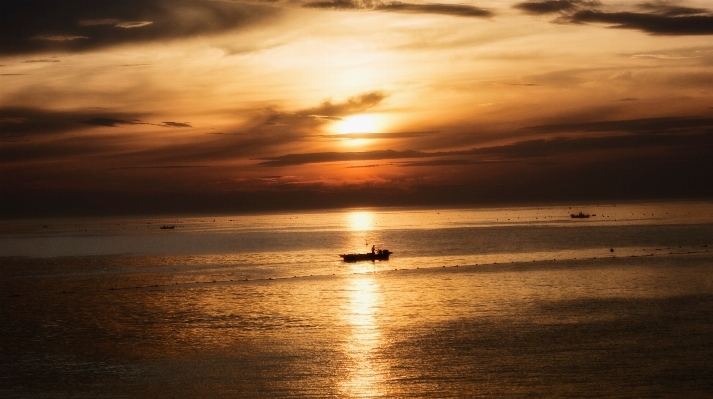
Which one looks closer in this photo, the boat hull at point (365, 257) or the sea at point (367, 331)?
the sea at point (367, 331)

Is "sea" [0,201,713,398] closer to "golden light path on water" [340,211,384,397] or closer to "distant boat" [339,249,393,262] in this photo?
"golden light path on water" [340,211,384,397]

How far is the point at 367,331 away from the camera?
4206 centimetres

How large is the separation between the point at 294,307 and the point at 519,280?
2334cm

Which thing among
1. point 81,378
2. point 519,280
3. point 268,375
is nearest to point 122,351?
point 81,378

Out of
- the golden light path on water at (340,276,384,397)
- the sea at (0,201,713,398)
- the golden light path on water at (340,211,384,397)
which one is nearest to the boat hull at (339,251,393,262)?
the sea at (0,201,713,398)

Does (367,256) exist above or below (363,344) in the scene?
below

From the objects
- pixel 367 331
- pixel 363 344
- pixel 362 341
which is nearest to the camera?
pixel 363 344

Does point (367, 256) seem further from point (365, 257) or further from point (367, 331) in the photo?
point (367, 331)

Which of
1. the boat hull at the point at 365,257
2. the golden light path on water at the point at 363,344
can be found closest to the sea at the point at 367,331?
the golden light path on water at the point at 363,344

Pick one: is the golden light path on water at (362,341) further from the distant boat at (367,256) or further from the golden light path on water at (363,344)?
the distant boat at (367,256)

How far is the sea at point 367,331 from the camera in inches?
1211

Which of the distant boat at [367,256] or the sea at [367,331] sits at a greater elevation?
the sea at [367,331]

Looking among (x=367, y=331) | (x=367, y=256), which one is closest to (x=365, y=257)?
(x=367, y=256)

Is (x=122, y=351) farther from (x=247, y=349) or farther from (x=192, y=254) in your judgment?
(x=192, y=254)
